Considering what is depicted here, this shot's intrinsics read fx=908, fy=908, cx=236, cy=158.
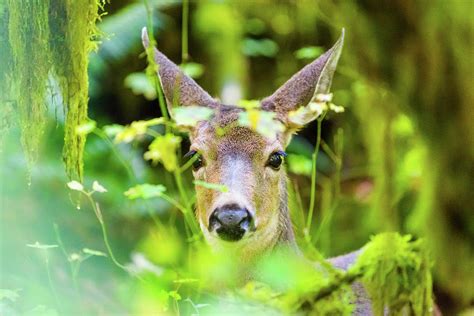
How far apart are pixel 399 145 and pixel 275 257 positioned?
248 cm

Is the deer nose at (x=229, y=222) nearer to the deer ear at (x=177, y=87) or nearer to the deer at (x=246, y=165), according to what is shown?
the deer at (x=246, y=165)

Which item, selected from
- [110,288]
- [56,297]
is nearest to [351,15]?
[56,297]

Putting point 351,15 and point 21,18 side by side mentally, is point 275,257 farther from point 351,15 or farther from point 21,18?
point 21,18

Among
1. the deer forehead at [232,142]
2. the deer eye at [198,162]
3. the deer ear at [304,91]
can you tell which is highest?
the deer ear at [304,91]

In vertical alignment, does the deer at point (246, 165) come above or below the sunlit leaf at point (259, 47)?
below

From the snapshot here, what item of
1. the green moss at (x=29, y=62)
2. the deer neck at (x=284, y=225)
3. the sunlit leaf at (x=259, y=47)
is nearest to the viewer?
the green moss at (x=29, y=62)

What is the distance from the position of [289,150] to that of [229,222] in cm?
429

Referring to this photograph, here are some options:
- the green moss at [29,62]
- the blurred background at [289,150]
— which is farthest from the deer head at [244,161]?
the green moss at [29,62]

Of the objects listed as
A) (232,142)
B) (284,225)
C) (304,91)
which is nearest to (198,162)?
(232,142)

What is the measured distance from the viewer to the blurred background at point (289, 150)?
14.5 feet

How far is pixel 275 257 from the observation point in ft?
15.8

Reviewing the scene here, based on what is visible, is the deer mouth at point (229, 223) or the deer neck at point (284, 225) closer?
the deer mouth at point (229, 223)

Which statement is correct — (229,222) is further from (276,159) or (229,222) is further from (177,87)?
(177,87)

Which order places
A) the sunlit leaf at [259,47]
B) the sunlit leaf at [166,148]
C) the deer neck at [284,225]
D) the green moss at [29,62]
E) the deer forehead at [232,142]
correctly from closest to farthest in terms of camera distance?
the sunlit leaf at [166,148]
the green moss at [29,62]
the deer forehead at [232,142]
the deer neck at [284,225]
the sunlit leaf at [259,47]
